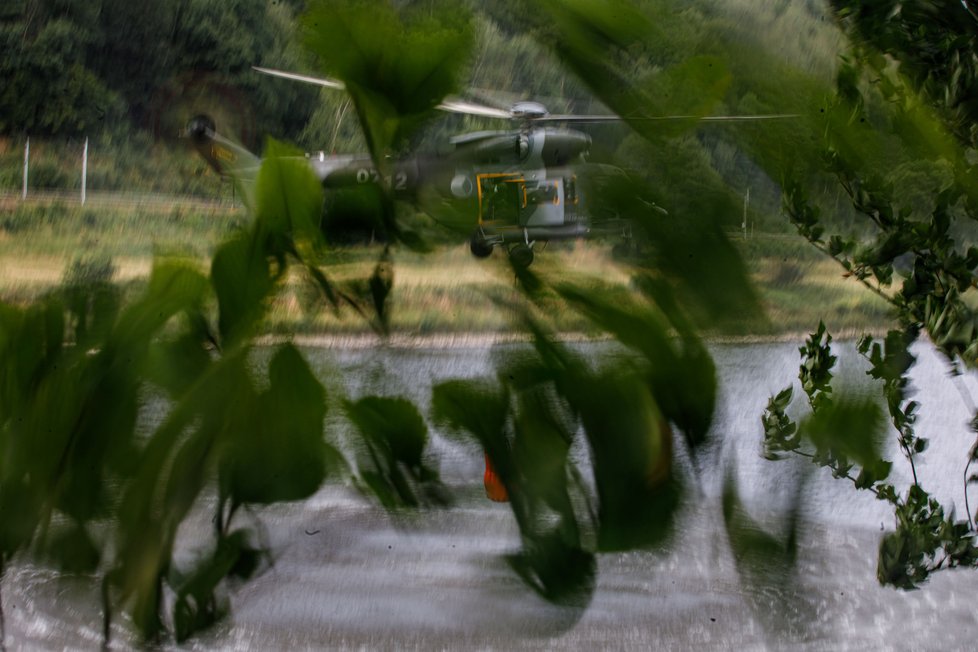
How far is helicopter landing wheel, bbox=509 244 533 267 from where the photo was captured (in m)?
1.01

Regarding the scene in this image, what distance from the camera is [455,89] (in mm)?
1008

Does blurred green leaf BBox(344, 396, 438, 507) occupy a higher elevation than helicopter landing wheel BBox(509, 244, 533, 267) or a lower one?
lower

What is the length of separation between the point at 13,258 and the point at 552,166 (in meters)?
0.65

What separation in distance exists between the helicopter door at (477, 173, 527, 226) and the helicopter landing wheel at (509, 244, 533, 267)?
0.04m

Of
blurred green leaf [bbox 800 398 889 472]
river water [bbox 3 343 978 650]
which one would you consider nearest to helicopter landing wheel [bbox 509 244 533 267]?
river water [bbox 3 343 978 650]

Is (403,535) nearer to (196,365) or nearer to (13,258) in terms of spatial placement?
(196,365)

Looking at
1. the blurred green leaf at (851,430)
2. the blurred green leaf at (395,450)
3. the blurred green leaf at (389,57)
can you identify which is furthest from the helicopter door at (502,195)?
the blurred green leaf at (851,430)

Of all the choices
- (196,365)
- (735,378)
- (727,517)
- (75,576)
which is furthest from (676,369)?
(75,576)

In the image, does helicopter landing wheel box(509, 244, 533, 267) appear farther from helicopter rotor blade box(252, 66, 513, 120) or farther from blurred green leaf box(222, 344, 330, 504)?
blurred green leaf box(222, 344, 330, 504)

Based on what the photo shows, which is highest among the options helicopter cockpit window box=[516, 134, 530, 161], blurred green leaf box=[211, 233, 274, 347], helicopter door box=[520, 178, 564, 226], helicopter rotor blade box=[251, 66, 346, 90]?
helicopter rotor blade box=[251, 66, 346, 90]

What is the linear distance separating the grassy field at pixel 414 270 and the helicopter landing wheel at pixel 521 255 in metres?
0.01

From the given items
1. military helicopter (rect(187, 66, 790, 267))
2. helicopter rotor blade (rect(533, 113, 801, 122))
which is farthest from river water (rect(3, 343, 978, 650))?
helicopter rotor blade (rect(533, 113, 801, 122))

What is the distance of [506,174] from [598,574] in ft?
1.58

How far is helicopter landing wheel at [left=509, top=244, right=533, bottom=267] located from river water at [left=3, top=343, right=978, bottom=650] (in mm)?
110
